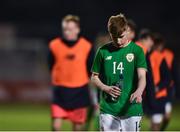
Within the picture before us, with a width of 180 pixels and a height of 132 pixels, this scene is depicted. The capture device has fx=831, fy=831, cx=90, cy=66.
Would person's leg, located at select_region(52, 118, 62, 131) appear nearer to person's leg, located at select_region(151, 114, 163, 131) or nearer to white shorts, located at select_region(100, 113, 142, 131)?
person's leg, located at select_region(151, 114, 163, 131)

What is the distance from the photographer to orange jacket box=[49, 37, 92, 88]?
1340 cm

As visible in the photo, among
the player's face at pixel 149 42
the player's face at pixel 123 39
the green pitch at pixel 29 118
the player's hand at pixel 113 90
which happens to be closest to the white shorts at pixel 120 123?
the player's hand at pixel 113 90

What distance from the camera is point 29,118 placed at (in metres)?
21.4

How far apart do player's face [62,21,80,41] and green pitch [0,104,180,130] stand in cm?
494

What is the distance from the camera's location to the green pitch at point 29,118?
18.4m

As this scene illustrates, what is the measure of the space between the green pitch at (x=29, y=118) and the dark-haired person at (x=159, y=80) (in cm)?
348

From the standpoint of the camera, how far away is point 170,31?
37469mm

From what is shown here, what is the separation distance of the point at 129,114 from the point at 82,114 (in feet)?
12.3

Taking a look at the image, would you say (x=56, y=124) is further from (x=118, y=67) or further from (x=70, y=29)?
(x=118, y=67)

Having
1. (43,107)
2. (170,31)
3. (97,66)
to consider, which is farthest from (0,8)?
(97,66)

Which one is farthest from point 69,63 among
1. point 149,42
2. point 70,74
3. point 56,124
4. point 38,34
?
point 38,34

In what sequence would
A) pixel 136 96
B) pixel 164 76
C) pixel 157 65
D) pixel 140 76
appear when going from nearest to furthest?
1. pixel 136 96
2. pixel 140 76
3. pixel 157 65
4. pixel 164 76

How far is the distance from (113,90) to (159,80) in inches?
174

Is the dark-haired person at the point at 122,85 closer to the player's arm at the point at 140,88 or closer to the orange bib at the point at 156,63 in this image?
the player's arm at the point at 140,88
